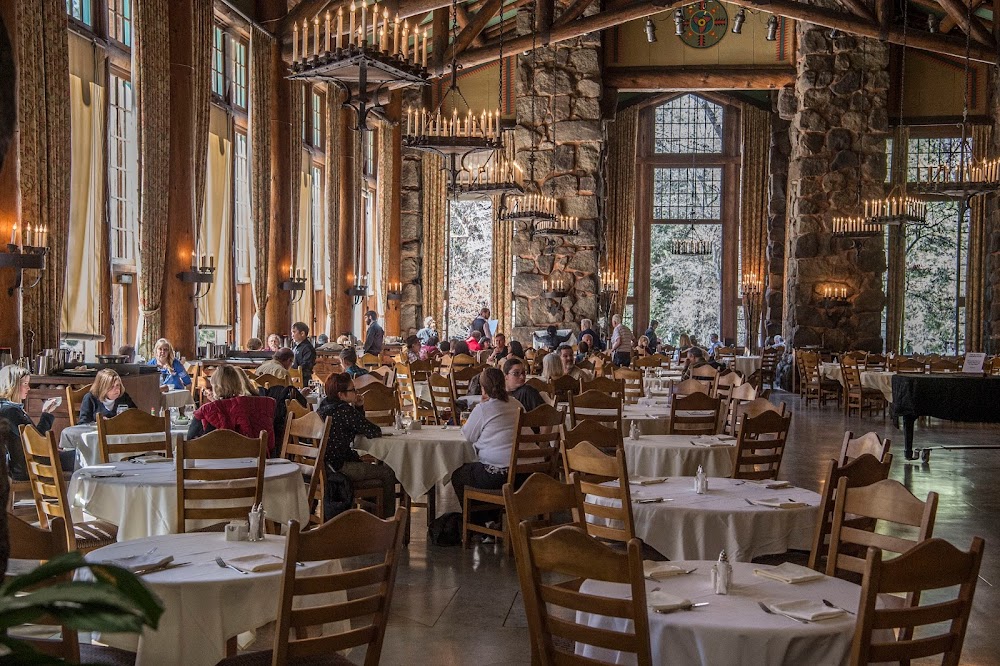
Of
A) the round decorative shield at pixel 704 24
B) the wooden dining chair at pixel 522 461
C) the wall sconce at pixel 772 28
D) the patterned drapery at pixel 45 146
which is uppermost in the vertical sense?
the round decorative shield at pixel 704 24

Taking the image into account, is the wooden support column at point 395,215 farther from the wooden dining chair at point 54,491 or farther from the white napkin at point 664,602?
the white napkin at point 664,602

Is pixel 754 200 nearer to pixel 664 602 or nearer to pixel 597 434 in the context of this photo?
pixel 597 434

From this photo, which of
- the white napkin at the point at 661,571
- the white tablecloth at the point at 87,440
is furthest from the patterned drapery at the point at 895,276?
the white napkin at the point at 661,571

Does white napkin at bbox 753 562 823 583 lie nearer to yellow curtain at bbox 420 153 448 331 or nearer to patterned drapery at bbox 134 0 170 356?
patterned drapery at bbox 134 0 170 356

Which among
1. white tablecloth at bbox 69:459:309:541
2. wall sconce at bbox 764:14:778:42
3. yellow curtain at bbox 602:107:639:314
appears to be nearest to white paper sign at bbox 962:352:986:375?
wall sconce at bbox 764:14:778:42

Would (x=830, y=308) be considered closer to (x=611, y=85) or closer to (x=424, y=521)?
(x=611, y=85)

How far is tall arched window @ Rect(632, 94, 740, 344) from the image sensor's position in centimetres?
2545

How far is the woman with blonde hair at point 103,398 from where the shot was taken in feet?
23.4

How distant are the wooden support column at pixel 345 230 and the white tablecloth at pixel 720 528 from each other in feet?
47.5

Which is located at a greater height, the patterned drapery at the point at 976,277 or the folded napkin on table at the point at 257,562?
the patterned drapery at the point at 976,277

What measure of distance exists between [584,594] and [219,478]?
7.79 feet

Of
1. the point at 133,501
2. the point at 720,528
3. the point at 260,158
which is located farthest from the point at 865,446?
the point at 260,158

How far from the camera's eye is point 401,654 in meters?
4.39

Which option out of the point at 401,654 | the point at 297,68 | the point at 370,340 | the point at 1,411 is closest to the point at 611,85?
the point at 370,340
